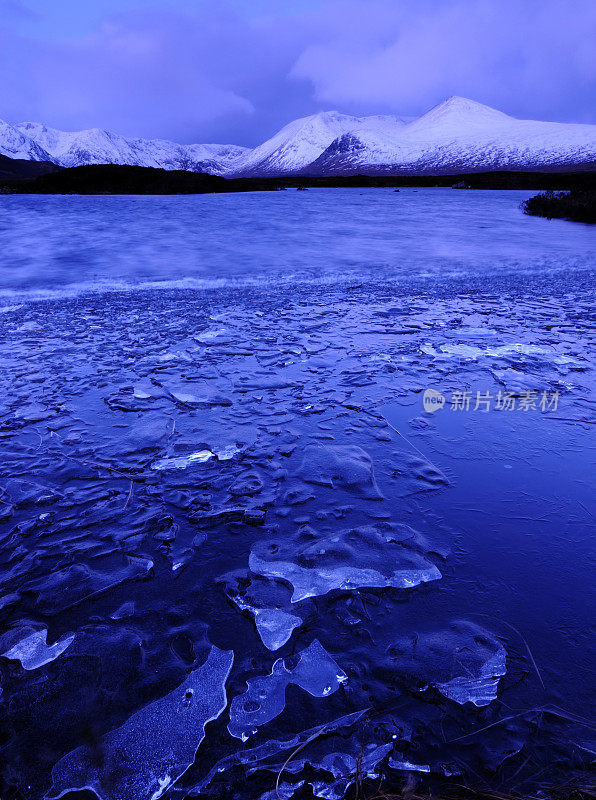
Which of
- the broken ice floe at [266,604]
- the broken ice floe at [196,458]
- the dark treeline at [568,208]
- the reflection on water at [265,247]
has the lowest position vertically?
the broken ice floe at [266,604]

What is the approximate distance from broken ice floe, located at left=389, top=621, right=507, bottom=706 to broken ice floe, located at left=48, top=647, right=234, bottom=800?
778mm

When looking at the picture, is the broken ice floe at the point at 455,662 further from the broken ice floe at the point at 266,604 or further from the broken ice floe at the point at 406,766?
the broken ice floe at the point at 266,604

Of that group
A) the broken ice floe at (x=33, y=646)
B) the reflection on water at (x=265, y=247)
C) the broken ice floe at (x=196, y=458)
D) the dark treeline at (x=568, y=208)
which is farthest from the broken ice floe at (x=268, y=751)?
the dark treeline at (x=568, y=208)

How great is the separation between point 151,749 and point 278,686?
20.0 inches

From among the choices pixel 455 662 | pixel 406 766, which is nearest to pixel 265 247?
pixel 455 662

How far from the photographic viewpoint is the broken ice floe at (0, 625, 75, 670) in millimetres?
2002

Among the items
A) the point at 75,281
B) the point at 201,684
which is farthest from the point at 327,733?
the point at 75,281

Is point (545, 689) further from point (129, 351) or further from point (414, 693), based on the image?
point (129, 351)

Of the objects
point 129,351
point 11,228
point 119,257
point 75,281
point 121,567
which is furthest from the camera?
point 11,228

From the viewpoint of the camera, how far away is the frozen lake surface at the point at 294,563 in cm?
168

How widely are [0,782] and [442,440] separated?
318 cm

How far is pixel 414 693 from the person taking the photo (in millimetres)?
1851

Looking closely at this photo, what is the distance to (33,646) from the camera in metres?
2.06

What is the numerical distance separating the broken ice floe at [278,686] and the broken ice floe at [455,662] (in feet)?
0.93
